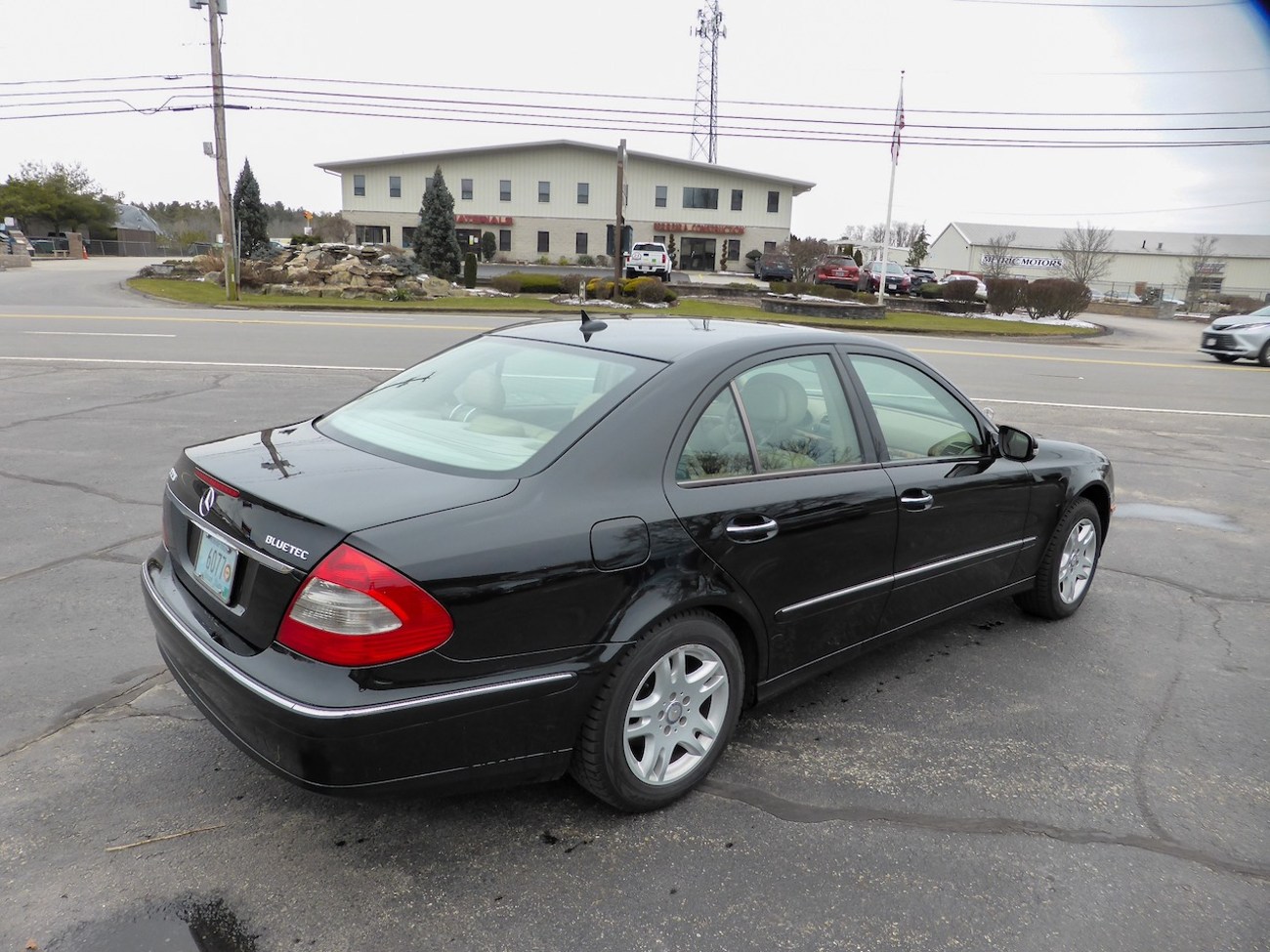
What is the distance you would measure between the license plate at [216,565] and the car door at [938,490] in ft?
7.87

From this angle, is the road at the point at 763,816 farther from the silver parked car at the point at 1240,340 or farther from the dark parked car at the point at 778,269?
the dark parked car at the point at 778,269

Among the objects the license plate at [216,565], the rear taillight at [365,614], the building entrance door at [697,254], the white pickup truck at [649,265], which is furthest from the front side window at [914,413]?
the building entrance door at [697,254]

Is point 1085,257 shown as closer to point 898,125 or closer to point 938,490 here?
point 898,125

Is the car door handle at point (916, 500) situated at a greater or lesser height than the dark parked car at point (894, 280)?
lesser

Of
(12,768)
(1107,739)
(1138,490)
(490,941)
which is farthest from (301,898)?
(1138,490)

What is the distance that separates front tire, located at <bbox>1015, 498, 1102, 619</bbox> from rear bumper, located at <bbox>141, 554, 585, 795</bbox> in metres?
2.97

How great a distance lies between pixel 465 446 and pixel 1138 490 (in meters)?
6.79

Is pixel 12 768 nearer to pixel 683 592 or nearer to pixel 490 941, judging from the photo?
pixel 490 941

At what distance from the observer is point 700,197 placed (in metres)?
66.1

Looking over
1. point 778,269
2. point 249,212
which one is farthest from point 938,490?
point 249,212

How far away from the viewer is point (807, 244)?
1687 inches

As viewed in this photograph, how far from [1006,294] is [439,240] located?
2734cm

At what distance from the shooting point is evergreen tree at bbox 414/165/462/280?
46438 millimetres

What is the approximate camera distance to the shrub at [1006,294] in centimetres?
3394
